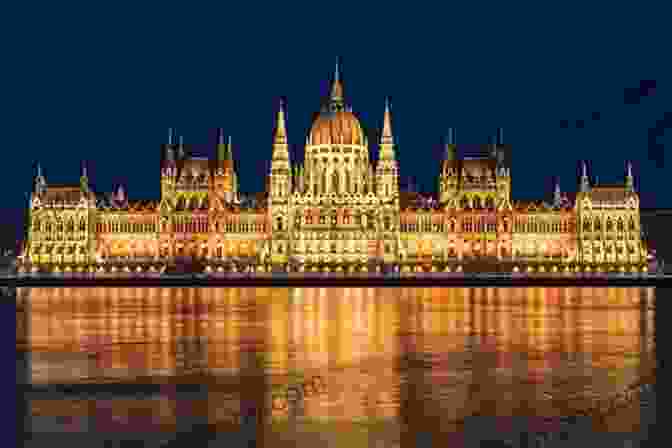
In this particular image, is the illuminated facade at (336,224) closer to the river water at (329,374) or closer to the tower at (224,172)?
the tower at (224,172)

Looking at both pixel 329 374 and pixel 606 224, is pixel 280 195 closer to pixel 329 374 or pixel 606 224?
pixel 606 224

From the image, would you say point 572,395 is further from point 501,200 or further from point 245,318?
point 501,200

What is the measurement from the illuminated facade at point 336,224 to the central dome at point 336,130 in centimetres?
26

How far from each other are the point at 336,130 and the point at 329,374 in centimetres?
12484

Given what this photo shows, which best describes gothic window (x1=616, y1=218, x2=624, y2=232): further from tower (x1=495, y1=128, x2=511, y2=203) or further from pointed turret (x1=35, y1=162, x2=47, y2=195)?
pointed turret (x1=35, y1=162, x2=47, y2=195)

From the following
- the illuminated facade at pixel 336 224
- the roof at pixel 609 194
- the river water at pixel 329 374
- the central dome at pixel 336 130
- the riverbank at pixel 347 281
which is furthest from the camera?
the central dome at pixel 336 130

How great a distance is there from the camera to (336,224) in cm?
15100

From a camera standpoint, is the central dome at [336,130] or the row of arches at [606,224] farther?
the central dome at [336,130]

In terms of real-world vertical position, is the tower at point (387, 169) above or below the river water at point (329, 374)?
above

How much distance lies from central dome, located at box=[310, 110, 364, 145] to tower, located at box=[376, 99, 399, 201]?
12.0 ft

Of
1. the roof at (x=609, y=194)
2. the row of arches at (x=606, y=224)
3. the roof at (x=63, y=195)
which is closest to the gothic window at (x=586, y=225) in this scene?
the row of arches at (x=606, y=224)

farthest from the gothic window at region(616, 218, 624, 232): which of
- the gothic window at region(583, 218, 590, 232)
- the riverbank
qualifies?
Result: the riverbank

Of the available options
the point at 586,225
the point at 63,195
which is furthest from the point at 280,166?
the point at 586,225

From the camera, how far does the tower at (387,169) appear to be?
15350cm
